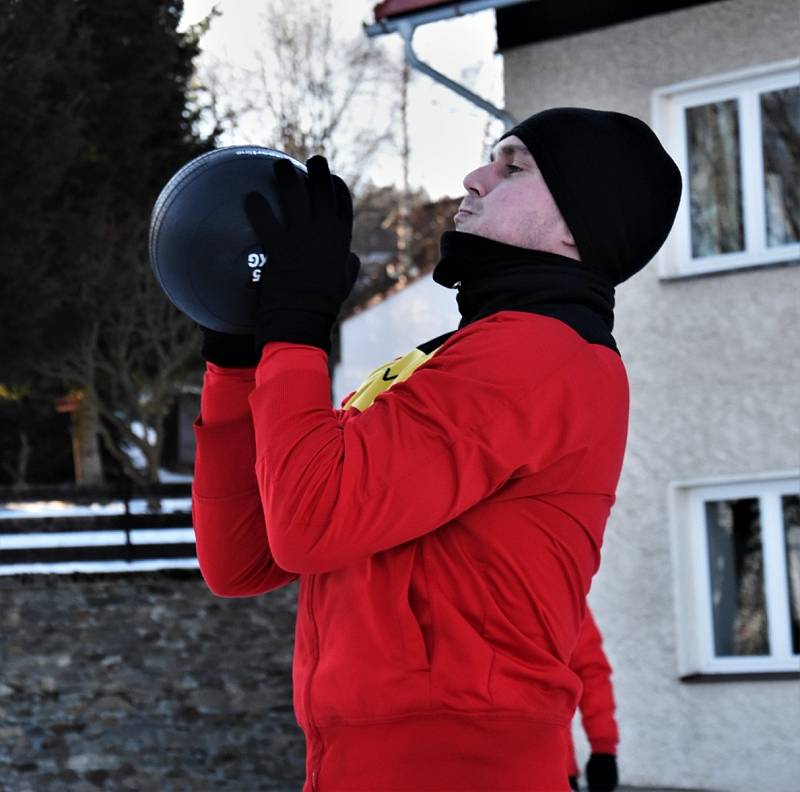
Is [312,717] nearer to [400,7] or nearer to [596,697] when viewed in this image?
[596,697]

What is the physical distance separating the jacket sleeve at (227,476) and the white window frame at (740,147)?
7.93 metres

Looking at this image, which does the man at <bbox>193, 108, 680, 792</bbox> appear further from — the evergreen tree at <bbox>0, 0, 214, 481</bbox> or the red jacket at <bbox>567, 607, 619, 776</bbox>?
the evergreen tree at <bbox>0, 0, 214, 481</bbox>

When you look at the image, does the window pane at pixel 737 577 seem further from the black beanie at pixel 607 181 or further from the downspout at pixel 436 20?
the black beanie at pixel 607 181

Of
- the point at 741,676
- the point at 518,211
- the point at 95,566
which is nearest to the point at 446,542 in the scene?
the point at 518,211

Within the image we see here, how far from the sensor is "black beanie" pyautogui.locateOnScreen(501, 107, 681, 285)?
249cm

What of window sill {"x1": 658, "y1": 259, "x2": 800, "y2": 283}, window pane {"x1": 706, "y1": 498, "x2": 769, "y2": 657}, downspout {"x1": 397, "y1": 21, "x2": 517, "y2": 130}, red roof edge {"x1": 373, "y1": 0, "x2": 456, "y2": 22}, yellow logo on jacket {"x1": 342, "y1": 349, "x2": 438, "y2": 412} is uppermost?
red roof edge {"x1": 373, "y1": 0, "x2": 456, "y2": 22}

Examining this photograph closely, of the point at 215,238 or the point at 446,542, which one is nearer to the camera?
the point at 446,542

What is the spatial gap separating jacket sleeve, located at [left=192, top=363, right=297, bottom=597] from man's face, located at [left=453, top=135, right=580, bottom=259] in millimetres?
437

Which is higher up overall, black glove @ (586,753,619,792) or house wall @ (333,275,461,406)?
house wall @ (333,275,461,406)

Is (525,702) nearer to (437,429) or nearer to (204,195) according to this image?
(437,429)

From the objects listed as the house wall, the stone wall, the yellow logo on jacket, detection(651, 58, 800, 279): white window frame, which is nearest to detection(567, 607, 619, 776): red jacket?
the yellow logo on jacket

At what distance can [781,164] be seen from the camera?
10.2 meters

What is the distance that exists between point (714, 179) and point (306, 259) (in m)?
8.53

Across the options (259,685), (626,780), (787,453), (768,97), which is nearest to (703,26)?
(768,97)
